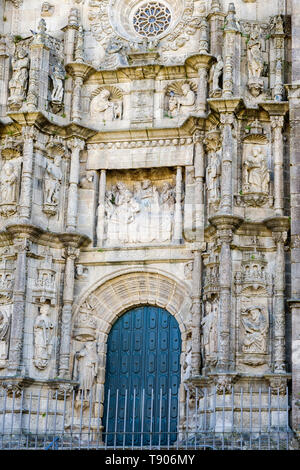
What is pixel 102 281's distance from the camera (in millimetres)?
20453

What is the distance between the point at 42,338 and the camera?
65.2 feet

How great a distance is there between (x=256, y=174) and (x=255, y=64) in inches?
91.5

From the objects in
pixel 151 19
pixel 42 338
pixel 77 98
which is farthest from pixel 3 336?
pixel 151 19

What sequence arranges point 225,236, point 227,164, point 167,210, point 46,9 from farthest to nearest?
point 46,9 < point 167,210 < point 227,164 < point 225,236

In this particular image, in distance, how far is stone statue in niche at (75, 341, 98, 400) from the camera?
65.0ft

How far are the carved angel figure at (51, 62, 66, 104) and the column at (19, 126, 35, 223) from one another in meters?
0.95

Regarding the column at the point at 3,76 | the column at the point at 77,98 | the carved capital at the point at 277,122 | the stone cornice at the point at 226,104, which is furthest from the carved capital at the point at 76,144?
the carved capital at the point at 277,122

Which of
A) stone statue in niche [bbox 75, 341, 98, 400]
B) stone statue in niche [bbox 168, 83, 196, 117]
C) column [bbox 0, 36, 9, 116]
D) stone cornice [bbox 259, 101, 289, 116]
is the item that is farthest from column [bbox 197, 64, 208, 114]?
stone statue in niche [bbox 75, 341, 98, 400]

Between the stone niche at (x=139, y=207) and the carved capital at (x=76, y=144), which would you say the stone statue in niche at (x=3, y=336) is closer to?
the stone niche at (x=139, y=207)

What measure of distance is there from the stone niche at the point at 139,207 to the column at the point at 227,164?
149 centimetres

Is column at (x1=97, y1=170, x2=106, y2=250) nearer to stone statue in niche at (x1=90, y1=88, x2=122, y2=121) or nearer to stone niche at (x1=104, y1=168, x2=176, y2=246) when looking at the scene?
stone niche at (x1=104, y1=168, x2=176, y2=246)

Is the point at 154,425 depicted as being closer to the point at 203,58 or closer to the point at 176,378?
the point at 176,378

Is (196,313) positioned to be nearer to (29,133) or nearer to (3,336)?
(3,336)
